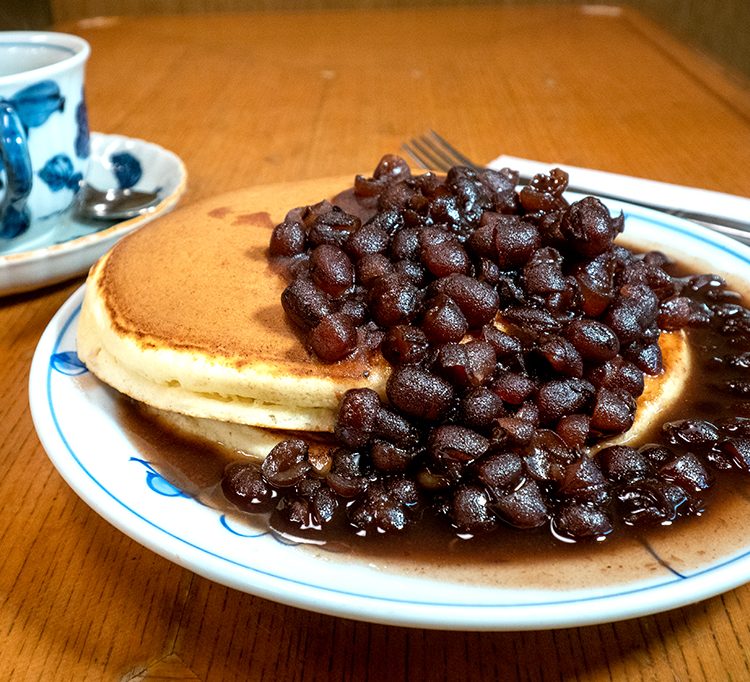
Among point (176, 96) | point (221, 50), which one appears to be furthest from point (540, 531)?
point (221, 50)

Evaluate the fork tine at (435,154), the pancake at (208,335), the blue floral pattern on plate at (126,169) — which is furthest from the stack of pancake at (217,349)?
the fork tine at (435,154)

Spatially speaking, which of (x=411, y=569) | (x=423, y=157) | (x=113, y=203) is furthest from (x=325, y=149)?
(x=411, y=569)

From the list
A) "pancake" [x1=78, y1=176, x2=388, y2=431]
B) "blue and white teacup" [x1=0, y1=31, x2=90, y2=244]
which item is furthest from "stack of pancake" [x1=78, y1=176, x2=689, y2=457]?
"blue and white teacup" [x1=0, y1=31, x2=90, y2=244]

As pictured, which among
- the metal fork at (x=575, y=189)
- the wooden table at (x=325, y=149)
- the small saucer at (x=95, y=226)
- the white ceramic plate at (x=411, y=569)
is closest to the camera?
the white ceramic plate at (x=411, y=569)

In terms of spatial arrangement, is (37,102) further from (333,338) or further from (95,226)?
(333,338)

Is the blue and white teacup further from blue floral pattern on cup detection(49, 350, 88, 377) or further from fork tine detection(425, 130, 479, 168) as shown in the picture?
fork tine detection(425, 130, 479, 168)

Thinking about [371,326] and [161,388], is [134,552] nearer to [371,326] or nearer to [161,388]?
[161,388]

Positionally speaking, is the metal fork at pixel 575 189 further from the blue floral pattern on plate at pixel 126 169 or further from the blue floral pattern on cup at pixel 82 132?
the blue floral pattern on cup at pixel 82 132
